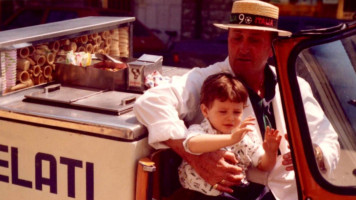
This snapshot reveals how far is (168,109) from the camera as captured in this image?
7.48 ft

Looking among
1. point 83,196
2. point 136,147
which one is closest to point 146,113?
point 136,147

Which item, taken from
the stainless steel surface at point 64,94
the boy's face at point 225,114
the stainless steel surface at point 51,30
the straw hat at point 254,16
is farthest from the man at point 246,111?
the stainless steel surface at point 51,30

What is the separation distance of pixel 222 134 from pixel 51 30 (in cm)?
142

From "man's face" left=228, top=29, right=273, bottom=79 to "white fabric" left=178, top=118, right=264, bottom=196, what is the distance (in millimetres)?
374

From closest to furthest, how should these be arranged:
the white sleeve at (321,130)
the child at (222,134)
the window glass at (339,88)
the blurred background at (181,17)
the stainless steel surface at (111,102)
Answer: the window glass at (339,88) < the white sleeve at (321,130) < the child at (222,134) < the stainless steel surface at (111,102) < the blurred background at (181,17)

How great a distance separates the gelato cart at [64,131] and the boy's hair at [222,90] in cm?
33

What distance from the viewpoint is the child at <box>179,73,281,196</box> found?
2.16 m

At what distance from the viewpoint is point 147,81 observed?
2.82m

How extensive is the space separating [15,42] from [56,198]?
87 cm

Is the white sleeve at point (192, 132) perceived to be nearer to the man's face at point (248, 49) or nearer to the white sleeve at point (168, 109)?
the white sleeve at point (168, 109)

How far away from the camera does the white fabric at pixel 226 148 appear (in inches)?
89.1

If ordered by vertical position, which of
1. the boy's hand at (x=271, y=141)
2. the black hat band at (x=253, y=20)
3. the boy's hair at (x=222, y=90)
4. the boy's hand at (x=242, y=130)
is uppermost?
the black hat band at (x=253, y=20)

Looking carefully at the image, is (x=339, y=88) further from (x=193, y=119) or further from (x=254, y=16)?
(x=193, y=119)

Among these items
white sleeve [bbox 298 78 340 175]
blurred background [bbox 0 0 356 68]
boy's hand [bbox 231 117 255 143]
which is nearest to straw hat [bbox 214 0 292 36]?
white sleeve [bbox 298 78 340 175]
